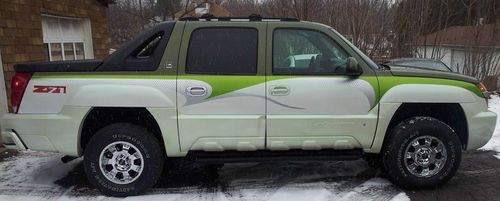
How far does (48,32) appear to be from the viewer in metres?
8.40

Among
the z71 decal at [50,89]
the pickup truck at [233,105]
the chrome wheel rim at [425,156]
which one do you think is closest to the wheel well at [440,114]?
the pickup truck at [233,105]

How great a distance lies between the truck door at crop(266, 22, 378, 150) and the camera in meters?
4.30

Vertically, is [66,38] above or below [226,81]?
above

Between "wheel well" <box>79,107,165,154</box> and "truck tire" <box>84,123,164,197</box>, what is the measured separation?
11 cm

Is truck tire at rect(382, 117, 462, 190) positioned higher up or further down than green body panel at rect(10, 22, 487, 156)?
further down

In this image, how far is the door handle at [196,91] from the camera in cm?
421

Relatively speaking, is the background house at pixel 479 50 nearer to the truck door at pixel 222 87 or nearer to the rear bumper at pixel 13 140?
the truck door at pixel 222 87

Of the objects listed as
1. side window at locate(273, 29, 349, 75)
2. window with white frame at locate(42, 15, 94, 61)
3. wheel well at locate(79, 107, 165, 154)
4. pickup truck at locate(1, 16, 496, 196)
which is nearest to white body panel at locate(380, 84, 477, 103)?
pickup truck at locate(1, 16, 496, 196)

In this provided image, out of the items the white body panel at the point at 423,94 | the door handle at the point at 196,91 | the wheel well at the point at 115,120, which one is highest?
the door handle at the point at 196,91

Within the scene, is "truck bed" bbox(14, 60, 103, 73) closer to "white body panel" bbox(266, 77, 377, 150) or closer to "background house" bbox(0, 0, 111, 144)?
"white body panel" bbox(266, 77, 377, 150)

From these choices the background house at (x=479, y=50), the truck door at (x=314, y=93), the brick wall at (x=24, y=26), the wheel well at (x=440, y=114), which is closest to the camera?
the truck door at (x=314, y=93)

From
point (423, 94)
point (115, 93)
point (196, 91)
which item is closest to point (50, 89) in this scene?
point (115, 93)

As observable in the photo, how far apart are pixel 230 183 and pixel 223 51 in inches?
60.7

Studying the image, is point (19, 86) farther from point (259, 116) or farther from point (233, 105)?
point (259, 116)
